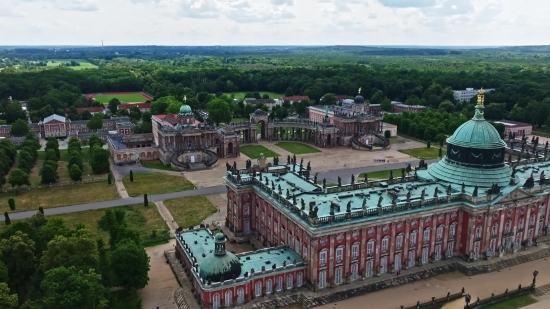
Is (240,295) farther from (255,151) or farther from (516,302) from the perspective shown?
(255,151)

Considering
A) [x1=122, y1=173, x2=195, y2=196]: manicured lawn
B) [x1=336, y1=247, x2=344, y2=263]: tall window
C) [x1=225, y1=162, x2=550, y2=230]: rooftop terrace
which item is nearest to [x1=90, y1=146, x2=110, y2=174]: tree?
[x1=122, y1=173, x2=195, y2=196]: manicured lawn

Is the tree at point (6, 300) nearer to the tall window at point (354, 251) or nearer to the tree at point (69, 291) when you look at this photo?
the tree at point (69, 291)

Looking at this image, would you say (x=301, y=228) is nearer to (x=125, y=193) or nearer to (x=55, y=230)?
(x=55, y=230)

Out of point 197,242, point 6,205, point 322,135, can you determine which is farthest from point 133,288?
point 322,135

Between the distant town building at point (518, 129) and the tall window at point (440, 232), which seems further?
the distant town building at point (518, 129)

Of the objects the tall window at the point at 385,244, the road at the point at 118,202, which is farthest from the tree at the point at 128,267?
the road at the point at 118,202

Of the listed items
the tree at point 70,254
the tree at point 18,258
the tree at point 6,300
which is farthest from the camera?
the tree at point 18,258
